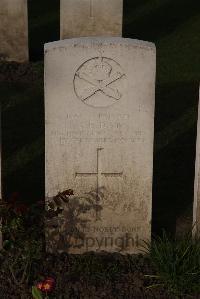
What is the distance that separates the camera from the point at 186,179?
7562 mm

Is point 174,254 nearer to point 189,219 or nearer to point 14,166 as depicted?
point 189,219

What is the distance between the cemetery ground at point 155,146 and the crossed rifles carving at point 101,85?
107 cm

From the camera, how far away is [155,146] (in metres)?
8.38

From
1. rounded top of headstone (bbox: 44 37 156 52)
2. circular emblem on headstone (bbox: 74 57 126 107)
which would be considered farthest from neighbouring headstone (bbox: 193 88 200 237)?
rounded top of headstone (bbox: 44 37 156 52)

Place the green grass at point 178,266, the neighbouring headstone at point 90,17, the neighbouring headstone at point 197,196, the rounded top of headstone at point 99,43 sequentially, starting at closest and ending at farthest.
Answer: the green grass at point 178,266 → the rounded top of headstone at point 99,43 → the neighbouring headstone at point 197,196 → the neighbouring headstone at point 90,17

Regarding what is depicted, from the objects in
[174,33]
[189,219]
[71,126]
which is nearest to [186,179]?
[189,219]

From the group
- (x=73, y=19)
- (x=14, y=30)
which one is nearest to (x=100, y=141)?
(x=73, y=19)

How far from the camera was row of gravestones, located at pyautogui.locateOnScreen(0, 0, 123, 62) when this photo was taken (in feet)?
37.3

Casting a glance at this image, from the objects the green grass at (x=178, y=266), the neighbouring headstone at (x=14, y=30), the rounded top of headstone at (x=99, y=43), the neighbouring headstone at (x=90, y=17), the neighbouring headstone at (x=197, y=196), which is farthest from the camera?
the neighbouring headstone at (x=14, y=30)

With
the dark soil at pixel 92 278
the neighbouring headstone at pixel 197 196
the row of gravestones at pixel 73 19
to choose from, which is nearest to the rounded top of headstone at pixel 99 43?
the neighbouring headstone at pixel 197 196

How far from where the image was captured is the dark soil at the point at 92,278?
5.20m

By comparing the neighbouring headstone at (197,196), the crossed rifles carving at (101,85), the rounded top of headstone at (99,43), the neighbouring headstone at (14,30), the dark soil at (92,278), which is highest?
the neighbouring headstone at (14,30)

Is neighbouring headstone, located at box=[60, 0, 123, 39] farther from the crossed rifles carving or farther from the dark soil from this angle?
the dark soil

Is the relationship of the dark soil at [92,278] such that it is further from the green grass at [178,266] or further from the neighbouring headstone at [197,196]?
the neighbouring headstone at [197,196]
